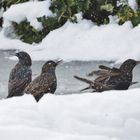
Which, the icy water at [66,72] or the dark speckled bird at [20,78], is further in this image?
the icy water at [66,72]

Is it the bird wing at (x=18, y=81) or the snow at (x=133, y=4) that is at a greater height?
the bird wing at (x=18, y=81)

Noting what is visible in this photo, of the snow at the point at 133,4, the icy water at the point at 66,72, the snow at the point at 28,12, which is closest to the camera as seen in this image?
the icy water at the point at 66,72

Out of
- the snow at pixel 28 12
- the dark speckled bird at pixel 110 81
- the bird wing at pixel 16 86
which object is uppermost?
the dark speckled bird at pixel 110 81

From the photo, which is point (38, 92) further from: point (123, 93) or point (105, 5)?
point (105, 5)

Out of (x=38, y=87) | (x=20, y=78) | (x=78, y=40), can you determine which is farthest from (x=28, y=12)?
(x=38, y=87)

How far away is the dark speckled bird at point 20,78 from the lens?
29.0ft

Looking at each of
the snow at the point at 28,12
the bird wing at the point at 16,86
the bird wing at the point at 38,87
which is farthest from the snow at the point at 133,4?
the bird wing at the point at 38,87

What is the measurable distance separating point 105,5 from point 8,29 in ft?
6.70

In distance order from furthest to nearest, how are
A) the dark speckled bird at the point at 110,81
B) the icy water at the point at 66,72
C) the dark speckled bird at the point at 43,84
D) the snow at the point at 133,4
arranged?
1. the snow at the point at 133,4
2. the icy water at the point at 66,72
3. the dark speckled bird at the point at 110,81
4. the dark speckled bird at the point at 43,84

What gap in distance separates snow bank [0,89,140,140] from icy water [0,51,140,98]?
3.31 m

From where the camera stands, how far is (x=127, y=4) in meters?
12.9

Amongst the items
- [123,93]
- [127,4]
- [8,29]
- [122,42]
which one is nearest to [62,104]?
[123,93]

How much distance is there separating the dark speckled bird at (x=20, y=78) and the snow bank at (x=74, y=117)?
7.78 feet

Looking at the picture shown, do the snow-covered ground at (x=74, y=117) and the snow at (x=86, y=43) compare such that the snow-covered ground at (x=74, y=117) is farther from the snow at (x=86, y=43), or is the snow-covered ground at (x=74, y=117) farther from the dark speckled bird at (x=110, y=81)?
the snow at (x=86, y=43)
